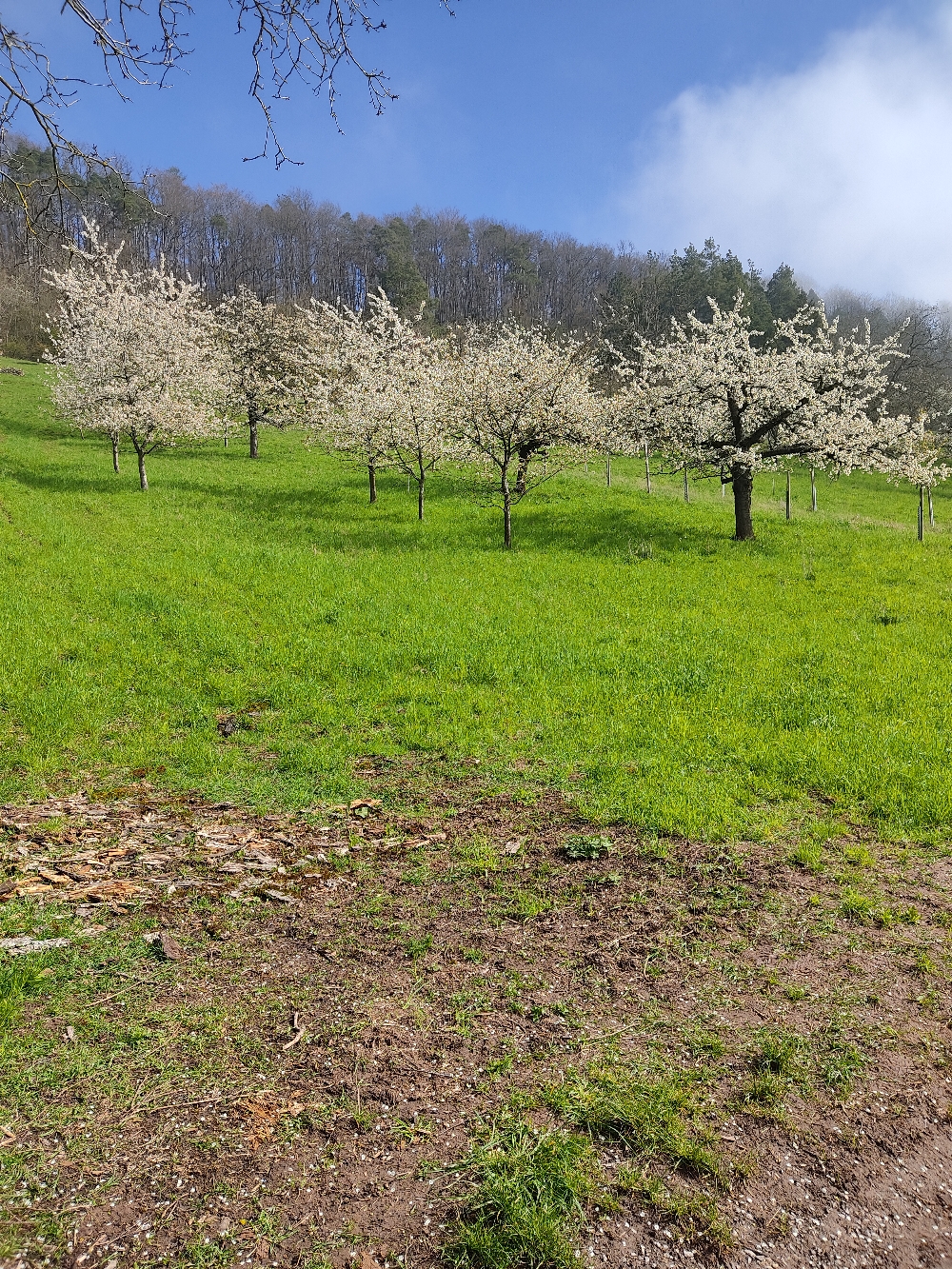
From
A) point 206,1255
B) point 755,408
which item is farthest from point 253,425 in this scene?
point 206,1255

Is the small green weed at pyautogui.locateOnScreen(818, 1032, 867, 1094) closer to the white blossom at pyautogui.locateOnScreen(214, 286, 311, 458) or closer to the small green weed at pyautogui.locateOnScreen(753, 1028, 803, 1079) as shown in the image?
the small green weed at pyautogui.locateOnScreen(753, 1028, 803, 1079)

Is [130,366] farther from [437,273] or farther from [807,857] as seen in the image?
[437,273]

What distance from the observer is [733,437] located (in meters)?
23.8

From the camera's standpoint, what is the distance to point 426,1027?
451 cm

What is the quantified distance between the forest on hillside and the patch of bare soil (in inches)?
2214

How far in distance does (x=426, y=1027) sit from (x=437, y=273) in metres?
116

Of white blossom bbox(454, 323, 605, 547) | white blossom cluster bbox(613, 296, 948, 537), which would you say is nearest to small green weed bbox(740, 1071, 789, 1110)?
white blossom bbox(454, 323, 605, 547)

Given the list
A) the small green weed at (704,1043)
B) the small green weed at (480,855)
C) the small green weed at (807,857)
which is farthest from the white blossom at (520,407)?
the small green weed at (704,1043)

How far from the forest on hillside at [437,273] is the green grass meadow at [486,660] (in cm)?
4295

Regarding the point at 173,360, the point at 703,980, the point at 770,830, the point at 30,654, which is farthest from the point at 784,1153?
the point at 173,360

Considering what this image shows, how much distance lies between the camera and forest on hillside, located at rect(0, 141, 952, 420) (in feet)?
206

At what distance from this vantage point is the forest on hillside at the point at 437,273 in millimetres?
62688

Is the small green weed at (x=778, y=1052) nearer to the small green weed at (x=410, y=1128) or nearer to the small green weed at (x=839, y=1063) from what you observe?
the small green weed at (x=839, y=1063)

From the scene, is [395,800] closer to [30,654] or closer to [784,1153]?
[784,1153]
